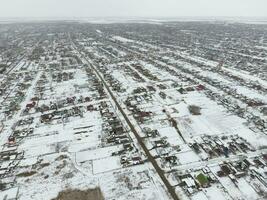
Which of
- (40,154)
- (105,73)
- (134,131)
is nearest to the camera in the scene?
(40,154)

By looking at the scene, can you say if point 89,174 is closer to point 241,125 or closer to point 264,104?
point 241,125

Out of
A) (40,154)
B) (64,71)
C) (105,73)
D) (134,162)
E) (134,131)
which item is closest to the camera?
(134,162)

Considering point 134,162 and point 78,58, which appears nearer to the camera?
point 134,162

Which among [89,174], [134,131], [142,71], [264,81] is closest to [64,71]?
[142,71]

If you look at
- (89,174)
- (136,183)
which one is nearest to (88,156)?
(89,174)

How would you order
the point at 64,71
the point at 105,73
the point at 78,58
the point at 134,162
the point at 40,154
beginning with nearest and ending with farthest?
the point at 134,162
the point at 40,154
the point at 105,73
the point at 64,71
the point at 78,58

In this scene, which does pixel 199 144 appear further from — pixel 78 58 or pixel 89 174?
pixel 78 58
